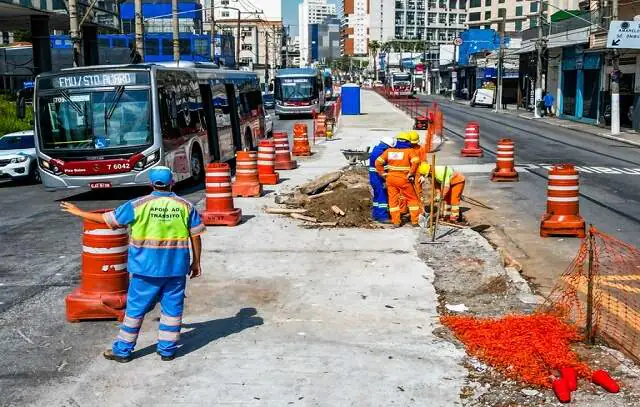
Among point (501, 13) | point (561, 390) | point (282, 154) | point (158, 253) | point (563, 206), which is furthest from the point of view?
point (501, 13)

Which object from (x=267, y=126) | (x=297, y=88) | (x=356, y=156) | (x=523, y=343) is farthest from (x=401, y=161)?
(x=297, y=88)

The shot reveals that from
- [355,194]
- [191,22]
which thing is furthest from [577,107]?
[191,22]

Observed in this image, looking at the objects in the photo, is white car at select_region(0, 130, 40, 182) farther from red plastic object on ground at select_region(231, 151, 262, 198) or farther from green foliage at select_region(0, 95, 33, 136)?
green foliage at select_region(0, 95, 33, 136)

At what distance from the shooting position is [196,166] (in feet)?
64.2

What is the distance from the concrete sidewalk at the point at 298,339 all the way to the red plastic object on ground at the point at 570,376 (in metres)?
0.85

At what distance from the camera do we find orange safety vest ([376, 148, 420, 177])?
1229 cm

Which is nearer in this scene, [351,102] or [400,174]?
[400,174]

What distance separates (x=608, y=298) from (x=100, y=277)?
18.7 feet

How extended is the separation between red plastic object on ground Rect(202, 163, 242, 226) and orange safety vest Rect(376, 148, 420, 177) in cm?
290

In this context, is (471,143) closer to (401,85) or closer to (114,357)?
(114,357)

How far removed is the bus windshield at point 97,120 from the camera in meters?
16.4

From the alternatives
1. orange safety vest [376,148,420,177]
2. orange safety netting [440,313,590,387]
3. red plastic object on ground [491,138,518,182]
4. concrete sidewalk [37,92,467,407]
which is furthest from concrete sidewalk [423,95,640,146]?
orange safety netting [440,313,590,387]

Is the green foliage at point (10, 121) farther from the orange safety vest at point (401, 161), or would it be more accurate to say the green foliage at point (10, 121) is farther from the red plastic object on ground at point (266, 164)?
the orange safety vest at point (401, 161)

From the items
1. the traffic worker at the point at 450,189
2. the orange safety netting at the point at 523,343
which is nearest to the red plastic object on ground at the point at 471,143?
the traffic worker at the point at 450,189
